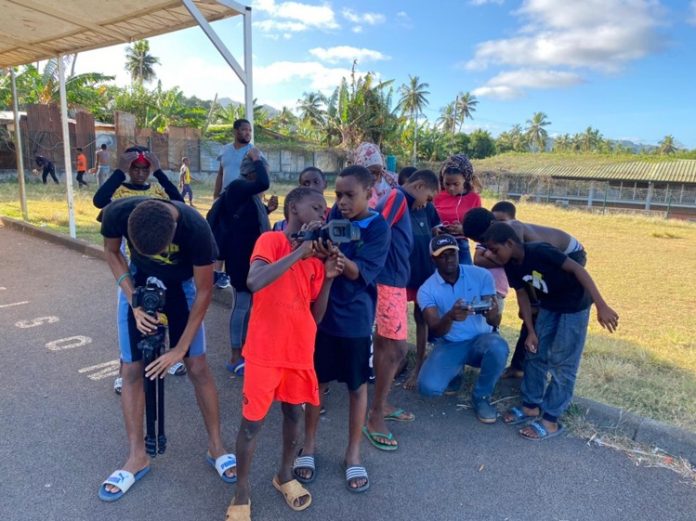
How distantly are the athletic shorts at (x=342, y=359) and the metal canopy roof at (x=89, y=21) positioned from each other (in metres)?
4.46

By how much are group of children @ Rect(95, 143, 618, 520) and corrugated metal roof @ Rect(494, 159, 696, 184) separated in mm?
33514

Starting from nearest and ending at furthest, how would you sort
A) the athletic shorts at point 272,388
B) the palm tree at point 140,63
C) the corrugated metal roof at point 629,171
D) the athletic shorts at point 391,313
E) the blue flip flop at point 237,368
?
the athletic shorts at point 272,388
the athletic shorts at point 391,313
the blue flip flop at point 237,368
the corrugated metal roof at point 629,171
the palm tree at point 140,63

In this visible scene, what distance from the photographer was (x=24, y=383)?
3705 millimetres

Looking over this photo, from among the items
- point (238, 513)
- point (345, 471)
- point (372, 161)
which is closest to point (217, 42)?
point (372, 161)

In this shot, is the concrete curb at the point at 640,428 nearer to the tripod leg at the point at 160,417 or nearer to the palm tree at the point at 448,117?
the tripod leg at the point at 160,417

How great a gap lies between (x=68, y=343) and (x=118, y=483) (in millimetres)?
2430

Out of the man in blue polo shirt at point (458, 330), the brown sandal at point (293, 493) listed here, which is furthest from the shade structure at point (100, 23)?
the brown sandal at point (293, 493)

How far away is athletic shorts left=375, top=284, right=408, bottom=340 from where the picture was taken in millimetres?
3033

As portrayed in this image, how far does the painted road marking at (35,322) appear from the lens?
16.0 ft

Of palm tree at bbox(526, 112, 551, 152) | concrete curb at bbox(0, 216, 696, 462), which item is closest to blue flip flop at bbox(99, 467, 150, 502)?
concrete curb at bbox(0, 216, 696, 462)

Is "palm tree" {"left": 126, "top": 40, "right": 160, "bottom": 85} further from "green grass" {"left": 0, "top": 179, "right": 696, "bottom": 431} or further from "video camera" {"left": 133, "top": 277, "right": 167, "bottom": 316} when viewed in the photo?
"video camera" {"left": 133, "top": 277, "right": 167, "bottom": 316}

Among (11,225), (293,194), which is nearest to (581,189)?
(11,225)

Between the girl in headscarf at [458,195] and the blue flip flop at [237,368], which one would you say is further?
the girl in headscarf at [458,195]

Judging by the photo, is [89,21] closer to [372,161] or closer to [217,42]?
[217,42]
